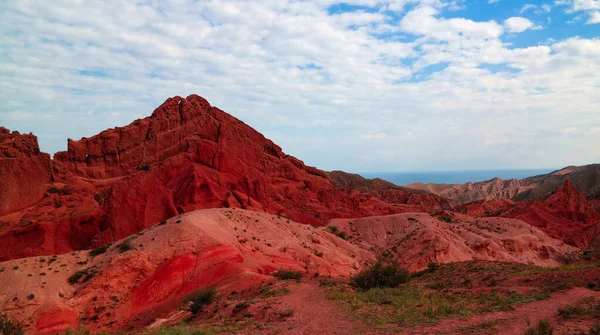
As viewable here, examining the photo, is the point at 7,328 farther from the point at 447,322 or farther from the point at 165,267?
the point at 447,322

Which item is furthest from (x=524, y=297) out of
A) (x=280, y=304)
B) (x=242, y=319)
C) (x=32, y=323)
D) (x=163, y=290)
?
(x=32, y=323)

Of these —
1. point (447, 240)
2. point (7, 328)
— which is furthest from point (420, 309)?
point (447, 240)

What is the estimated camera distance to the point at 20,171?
38.3 metres

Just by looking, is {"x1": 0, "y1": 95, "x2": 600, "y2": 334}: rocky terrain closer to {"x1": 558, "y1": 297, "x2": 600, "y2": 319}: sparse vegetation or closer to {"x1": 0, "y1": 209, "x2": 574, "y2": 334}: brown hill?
{"x1": 0, "y1": 209, "x2": 574, "y2": 334}: brown hill

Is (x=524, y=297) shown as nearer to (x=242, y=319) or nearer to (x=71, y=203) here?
(x=242, y=319)

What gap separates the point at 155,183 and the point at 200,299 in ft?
69.6

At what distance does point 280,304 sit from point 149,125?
39.5 metres

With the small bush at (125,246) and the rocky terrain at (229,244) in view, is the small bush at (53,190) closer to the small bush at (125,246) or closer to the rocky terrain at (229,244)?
the rocky terrain at (229,244)

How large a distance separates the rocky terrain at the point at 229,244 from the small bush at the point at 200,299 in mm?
405

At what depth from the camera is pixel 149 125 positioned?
49438 millimetres

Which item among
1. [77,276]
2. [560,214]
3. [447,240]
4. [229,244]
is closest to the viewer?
[77,276]

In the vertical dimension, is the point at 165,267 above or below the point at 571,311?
above

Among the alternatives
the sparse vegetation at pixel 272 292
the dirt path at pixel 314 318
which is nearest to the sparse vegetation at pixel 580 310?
the dirt path at pixel 314 318

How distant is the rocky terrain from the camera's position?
49.8ft
